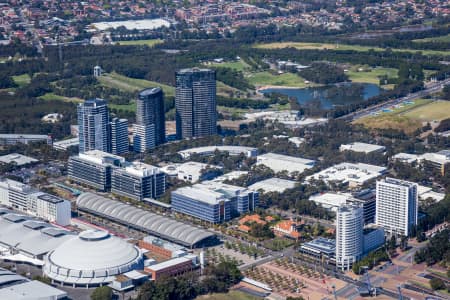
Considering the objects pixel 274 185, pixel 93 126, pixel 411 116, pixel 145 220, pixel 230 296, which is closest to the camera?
pixel 230 296

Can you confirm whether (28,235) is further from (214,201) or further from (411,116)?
(411,116)

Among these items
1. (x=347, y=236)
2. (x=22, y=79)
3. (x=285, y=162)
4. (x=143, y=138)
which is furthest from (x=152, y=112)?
(x=22, y=79)

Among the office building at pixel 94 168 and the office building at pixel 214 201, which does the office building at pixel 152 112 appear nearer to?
the office building at pixel 94 168

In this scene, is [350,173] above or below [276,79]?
below

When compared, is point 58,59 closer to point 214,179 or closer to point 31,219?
point 214,179

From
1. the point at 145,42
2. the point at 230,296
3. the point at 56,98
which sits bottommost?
the point at 230,296

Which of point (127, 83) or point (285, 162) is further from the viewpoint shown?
point (127, 83)

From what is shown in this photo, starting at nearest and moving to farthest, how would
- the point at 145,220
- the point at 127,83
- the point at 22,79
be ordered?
1. the point at 145,220
2. the point at 127,83
3. the point at 22,79

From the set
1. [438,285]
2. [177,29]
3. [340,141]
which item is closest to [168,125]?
[340,141]

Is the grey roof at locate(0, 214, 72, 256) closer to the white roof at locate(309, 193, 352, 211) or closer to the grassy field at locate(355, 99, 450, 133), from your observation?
the white roof at locate(309, 193, 352, 211)
